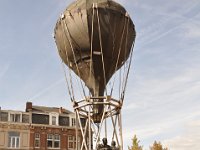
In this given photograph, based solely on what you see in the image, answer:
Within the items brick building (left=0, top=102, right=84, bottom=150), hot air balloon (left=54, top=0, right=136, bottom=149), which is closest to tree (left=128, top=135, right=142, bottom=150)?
brick building (left=0, top=102, right=84, bottom=150)

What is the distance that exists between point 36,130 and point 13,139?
95.5 inches

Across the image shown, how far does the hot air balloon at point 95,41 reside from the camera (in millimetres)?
12195

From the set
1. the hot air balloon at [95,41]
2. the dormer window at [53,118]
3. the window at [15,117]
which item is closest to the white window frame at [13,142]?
the window at [15,117]

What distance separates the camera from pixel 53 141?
3450cm

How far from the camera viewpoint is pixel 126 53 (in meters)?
13.1

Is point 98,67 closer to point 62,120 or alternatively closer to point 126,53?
point 126,53

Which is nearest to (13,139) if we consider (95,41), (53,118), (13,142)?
(13,142)

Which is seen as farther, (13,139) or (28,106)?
(28,106)

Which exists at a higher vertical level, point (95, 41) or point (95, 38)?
point (95, 38)

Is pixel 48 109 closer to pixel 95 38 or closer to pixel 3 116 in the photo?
pixel 3 116

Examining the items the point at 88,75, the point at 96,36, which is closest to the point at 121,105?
the point at 88,75

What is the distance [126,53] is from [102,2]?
7.25 ft

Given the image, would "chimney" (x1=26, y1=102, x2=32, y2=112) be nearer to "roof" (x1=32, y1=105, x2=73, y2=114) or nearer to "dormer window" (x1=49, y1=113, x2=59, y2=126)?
"roof" (x1=32, y1=105, x2=73, y2=114)

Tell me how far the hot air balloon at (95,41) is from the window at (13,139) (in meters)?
22.2
